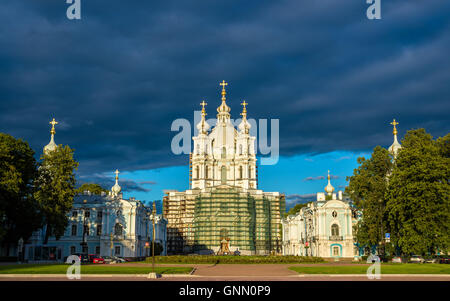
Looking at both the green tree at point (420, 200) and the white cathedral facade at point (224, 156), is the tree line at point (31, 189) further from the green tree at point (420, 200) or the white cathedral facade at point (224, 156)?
the white cathedral facade at point (224, 156)

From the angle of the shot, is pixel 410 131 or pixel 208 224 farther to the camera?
pixel 208 224

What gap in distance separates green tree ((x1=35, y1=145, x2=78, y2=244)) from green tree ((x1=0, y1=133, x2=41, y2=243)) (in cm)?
166

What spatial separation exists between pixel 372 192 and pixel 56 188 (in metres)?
45.0

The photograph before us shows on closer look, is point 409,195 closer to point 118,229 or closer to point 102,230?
point 118,229

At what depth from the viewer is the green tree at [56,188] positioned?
204 ft

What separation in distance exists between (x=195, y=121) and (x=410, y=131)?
81725mm

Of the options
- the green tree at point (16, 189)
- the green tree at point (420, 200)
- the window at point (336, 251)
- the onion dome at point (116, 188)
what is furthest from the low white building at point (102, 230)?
the green tree at point (420, 200)

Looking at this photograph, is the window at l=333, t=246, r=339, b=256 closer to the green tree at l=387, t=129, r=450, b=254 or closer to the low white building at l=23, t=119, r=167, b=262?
the green tree at l=387, t=129, r=450, b=254

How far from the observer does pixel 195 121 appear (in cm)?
13650

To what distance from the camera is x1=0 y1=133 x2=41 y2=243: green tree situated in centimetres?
5409

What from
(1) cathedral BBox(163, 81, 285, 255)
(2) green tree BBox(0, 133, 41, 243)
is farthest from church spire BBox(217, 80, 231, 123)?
(2) green tree BBox(0, 133, 41, 243)

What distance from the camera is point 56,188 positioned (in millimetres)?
64438
